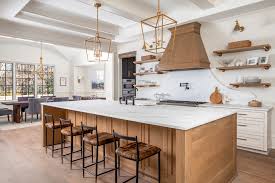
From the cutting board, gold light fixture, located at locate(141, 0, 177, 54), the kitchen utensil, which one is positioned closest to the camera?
gold light fixture, located at locate(141, 0, 177, 54)

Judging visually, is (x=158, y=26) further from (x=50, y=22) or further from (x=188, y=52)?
(x=50, y=22)

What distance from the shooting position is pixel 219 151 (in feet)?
7.50

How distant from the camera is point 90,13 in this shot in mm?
4535

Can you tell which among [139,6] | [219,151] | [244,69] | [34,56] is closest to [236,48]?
[244,69]

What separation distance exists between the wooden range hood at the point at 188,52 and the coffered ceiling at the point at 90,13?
0.25 m

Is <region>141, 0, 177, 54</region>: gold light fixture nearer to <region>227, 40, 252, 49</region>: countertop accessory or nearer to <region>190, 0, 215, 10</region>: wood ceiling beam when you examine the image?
<region>190, 0, 215, 10</region>: wood ceiling beam

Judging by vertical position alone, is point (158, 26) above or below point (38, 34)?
below

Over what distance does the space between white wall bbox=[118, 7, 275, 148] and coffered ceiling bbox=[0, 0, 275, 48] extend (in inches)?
11.0

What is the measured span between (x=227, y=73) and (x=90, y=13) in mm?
3425

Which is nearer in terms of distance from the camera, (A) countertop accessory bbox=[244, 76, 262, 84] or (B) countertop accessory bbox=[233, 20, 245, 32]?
(A) countertop accessory bbox=[244, 76, 262, 84]

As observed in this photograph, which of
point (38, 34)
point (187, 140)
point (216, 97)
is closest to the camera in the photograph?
point (187, 140)

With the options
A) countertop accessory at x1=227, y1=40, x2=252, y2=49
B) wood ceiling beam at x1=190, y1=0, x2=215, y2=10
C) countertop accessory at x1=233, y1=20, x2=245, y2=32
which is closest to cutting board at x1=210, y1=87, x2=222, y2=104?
countertop accessory at x1=227, y1=40, x2=252, y2=49

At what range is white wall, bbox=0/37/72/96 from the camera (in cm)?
833

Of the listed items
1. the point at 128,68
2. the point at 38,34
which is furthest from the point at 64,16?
the point at 128,68
